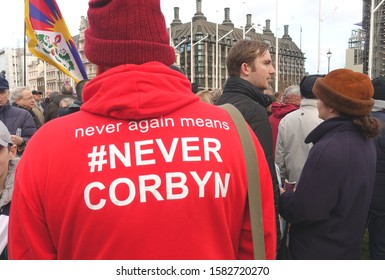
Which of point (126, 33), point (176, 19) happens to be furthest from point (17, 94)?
point (176, 19)

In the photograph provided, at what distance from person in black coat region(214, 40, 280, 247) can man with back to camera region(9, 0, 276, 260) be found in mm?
1429

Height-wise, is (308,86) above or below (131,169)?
above

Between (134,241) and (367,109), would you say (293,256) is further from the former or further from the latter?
(134,241)

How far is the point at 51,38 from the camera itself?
594 centimetres

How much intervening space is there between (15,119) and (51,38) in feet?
5.40

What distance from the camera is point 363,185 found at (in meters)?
2.29

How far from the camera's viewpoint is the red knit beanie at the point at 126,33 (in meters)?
1.22

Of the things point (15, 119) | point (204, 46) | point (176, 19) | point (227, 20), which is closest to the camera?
point (15, 119)

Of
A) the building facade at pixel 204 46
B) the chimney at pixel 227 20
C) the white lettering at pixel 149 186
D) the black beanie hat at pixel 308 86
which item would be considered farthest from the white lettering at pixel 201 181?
the chimney at pixel 227 20

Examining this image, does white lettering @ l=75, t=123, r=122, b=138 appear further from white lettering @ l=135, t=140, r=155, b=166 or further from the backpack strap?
the backpack strap

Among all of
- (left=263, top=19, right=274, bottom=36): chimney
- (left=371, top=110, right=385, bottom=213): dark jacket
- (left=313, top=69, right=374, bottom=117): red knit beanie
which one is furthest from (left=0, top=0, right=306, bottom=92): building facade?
(left=313, top=69, right=374, bottom=117): red knit beanie

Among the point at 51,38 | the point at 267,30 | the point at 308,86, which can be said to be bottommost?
the point at 308,86

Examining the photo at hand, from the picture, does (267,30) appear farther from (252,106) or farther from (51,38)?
(252,106)
